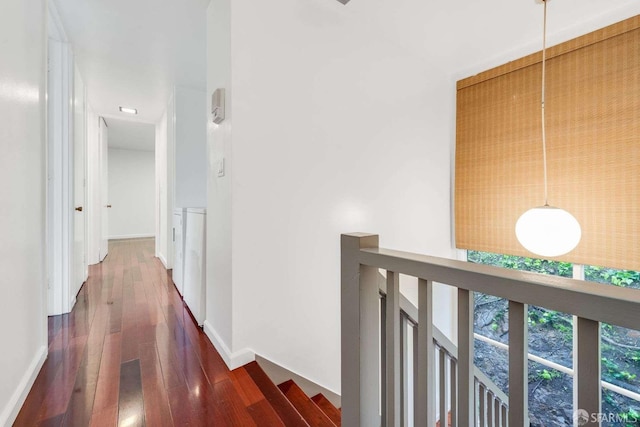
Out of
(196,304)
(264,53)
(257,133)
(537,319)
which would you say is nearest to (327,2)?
(264,53)

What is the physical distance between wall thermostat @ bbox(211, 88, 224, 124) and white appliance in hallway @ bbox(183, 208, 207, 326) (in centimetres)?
72

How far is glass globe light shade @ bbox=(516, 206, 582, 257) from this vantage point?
1.69m

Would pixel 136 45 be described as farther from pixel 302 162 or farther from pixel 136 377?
pixel 136 377

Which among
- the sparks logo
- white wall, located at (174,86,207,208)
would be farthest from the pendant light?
white wall, located at (174,86,207,208)

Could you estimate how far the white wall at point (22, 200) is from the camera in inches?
45.5

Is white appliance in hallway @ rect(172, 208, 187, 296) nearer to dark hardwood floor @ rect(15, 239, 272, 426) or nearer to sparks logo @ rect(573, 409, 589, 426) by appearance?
dark hardwood floor @ rect(15, 239, 272, 426)

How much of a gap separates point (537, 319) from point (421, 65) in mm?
2633

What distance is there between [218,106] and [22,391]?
1709 millimetres

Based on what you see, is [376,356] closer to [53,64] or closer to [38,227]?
[38,227]

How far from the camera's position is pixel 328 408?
1697 mm

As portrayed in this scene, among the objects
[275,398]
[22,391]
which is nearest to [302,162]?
[275,398]

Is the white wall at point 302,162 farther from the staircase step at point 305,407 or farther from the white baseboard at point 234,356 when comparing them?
the staircase step at point 305,407

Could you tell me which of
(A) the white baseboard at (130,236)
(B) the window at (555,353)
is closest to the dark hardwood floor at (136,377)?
(B) the window at (555,353)

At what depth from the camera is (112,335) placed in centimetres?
194
